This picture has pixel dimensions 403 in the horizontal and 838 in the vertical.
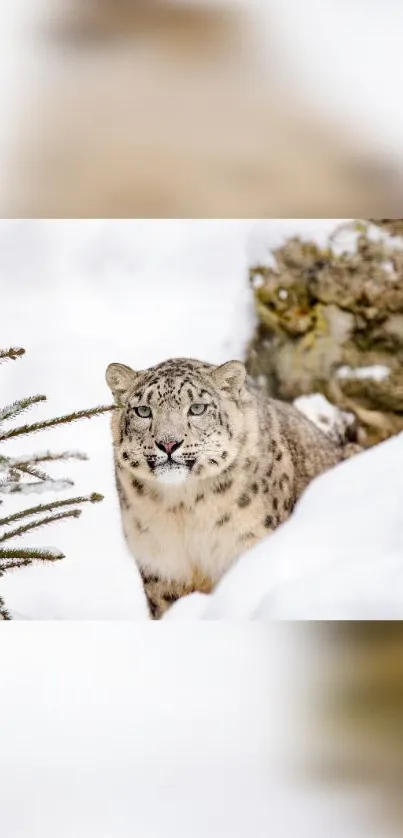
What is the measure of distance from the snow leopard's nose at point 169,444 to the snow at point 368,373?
1.75 ft

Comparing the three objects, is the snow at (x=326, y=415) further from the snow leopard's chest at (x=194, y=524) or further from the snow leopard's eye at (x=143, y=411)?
the snow leopard's eye at (x=143, y=411)

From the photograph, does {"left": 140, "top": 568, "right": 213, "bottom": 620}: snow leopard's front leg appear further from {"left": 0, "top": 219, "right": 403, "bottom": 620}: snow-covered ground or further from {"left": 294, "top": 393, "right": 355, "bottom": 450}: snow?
{"left": 294, "top": 393, "right": 355, "bottom": 450}: snow

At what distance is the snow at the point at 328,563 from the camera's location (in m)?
2.79

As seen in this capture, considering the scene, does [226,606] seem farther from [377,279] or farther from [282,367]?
[377,279]

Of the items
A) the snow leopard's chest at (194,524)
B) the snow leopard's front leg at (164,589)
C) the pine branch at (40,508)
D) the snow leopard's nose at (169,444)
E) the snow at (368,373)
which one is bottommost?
the snow leopard's front leg at (164,589)

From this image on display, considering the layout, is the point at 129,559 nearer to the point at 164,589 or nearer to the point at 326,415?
the point at 164,589

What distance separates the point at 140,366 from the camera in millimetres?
2861

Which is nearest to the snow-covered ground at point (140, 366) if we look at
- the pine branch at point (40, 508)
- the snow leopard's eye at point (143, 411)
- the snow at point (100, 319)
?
the snow at point (100, 319)

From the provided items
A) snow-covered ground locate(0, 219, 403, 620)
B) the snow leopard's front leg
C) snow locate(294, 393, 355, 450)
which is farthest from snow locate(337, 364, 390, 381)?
the snow leopard's front leg

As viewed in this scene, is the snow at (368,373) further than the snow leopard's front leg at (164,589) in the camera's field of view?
Yes

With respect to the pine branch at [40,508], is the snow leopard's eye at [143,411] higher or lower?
higher

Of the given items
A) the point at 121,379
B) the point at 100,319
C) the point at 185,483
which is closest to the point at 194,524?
the point at 185,483
